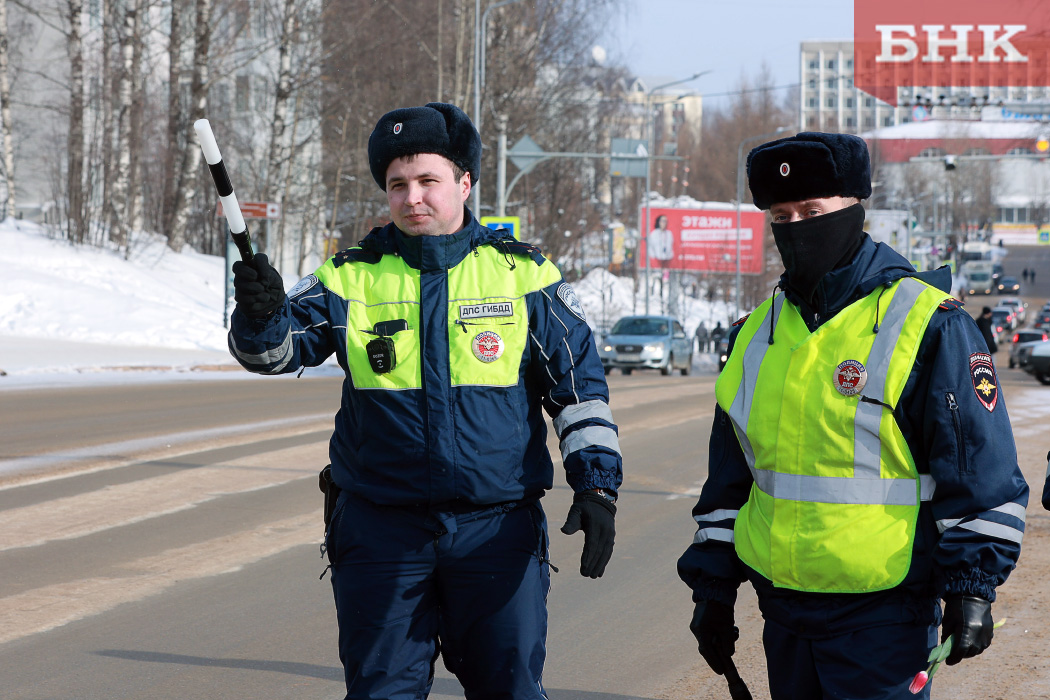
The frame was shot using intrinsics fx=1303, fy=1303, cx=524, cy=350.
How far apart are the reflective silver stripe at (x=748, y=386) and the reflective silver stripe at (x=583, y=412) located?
1.36 feet

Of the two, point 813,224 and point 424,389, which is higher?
point 813,224

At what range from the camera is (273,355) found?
3.21 metres

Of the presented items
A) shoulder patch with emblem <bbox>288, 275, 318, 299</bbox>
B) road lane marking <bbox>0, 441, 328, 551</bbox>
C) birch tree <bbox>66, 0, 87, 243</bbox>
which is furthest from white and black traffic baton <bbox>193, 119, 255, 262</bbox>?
birch tree <bbox>66, 0, 87, 243</bbox>

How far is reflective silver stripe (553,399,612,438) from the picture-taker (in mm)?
3297

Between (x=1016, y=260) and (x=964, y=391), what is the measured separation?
438 ft

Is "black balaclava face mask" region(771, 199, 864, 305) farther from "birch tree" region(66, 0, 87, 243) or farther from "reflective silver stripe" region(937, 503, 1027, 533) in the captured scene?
"birch tree" region(66, 0, 87, 243)

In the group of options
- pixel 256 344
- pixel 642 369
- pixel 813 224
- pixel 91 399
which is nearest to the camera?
pixel 813 224

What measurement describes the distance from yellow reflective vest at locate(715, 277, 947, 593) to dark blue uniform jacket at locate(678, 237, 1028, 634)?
0.11ft

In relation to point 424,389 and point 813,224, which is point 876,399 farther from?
point 424,389

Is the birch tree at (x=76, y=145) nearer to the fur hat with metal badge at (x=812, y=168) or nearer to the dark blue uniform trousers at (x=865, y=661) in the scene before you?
the fur hat with metal badge at (x=812, y=168)

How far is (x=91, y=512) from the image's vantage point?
8570 millimetres

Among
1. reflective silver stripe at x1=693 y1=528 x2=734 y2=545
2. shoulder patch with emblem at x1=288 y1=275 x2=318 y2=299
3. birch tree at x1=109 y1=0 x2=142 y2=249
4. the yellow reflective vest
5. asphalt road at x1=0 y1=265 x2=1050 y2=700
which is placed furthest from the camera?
birch tree at x1=109 y1=0 x2=142 y2=249

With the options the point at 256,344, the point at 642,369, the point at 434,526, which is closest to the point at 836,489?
the point at 434,526

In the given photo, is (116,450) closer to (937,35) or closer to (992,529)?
(992,529)
